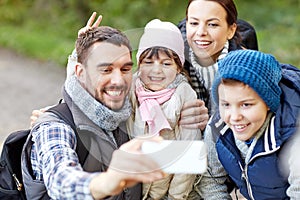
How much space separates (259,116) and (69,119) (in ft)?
2.25

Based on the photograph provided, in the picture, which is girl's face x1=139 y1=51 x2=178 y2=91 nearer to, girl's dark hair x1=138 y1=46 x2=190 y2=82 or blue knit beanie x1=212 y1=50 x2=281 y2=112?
girl's dark hair x1=138 y1=46 x2=190 y2=82

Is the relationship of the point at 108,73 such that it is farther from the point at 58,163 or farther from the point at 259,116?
the point at 259,116

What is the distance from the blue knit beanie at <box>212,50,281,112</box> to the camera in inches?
86.5

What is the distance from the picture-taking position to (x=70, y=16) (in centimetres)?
943

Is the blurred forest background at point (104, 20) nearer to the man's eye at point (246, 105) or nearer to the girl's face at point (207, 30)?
the girl's face at point (207, 30)

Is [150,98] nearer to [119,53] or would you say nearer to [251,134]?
[119,53]

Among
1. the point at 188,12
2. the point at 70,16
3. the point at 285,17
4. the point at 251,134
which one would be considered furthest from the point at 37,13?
Result: the point at 251,134

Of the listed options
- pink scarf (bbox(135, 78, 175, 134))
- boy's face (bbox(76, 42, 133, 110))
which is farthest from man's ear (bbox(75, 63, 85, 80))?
pink scarf (bbox(135, 78, 175, 134))

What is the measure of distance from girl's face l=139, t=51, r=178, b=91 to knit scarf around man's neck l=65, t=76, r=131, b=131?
0.46ft

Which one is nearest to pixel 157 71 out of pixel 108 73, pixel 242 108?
pixel 108 73

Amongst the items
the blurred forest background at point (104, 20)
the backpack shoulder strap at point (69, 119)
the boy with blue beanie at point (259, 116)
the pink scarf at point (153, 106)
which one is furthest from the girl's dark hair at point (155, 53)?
the blurred forest background at point (104, 20)

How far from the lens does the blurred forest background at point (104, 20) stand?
779 centimetres

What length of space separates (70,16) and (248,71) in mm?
7471

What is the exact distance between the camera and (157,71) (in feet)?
7.93
